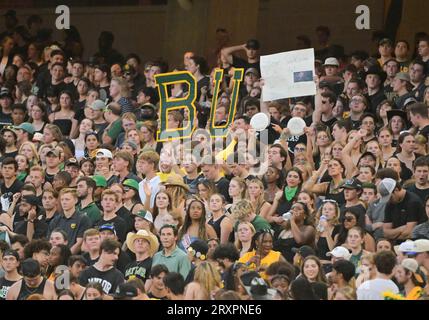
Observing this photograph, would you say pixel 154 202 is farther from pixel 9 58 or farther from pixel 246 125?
pixel 9 58

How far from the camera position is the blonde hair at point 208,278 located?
14.1 m

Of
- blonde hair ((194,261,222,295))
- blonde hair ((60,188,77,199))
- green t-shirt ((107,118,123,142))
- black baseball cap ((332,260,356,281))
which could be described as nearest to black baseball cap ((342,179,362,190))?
black baseball cap ((332,260,356,281))

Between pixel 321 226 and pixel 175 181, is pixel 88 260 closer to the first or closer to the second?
pixel 175 181

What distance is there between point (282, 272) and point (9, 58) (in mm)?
8524

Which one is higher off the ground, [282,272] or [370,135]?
[370,135]

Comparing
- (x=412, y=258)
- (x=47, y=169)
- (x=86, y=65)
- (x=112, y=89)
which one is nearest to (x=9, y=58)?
(x=86, y=65)

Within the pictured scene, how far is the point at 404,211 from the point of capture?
594 inches

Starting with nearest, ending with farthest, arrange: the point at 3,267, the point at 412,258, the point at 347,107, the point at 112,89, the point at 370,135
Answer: the point at 412,258, the point at 3,267, the point at 370,135, the point at 347,107, the point at 112,89

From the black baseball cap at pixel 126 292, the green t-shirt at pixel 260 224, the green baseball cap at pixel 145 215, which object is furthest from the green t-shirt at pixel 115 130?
the black baseball cap at pixel 126 292

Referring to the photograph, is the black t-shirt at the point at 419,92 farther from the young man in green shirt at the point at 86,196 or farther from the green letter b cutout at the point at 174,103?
the young man in green shirt at the point at 86,196

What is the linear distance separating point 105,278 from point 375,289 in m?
2.61

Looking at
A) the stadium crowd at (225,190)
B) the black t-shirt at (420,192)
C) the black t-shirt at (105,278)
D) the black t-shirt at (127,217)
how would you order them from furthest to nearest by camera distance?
the black t-shirt at (127,217) < the black t-shirt at (420,192) < the black t-shirt at (105,278) < the stadium crowd at (225,190)

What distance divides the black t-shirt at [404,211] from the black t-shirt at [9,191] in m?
4.26

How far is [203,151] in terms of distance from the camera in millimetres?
16953
